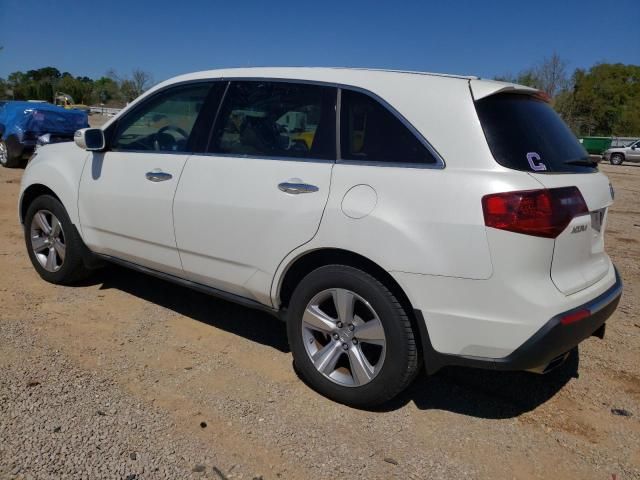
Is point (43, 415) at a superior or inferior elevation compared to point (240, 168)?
inferior

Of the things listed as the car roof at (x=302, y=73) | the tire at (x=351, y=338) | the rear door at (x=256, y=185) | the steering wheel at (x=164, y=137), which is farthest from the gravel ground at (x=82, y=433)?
the car roof at (x=302, y=73)

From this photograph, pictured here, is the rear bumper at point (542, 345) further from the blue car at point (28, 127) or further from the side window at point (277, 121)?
the blue car at point (28, 127)

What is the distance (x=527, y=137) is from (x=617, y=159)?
33.6m

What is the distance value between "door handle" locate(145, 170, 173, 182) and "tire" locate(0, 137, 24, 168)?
10729 mm

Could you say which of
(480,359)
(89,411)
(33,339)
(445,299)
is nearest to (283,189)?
(445,299)

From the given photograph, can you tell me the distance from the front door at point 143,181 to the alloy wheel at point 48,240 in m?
0.42

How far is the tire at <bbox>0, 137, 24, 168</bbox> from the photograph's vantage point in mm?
12641

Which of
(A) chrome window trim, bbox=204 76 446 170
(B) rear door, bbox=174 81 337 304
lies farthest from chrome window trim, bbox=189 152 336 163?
(A) chrome window trim, bbox=204 76 446 170

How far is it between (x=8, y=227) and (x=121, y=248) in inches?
148

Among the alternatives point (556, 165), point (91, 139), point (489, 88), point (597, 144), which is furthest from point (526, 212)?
point (597, 144)

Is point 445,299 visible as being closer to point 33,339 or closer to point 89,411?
point 89,411

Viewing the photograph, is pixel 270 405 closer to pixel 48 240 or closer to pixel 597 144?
pixel 48 240

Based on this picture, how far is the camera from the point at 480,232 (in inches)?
96.0

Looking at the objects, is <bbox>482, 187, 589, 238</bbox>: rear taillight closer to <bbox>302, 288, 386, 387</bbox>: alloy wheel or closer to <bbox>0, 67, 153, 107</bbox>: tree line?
<bbox>302, 288, 386, 387</bbox>: alloy wheel
